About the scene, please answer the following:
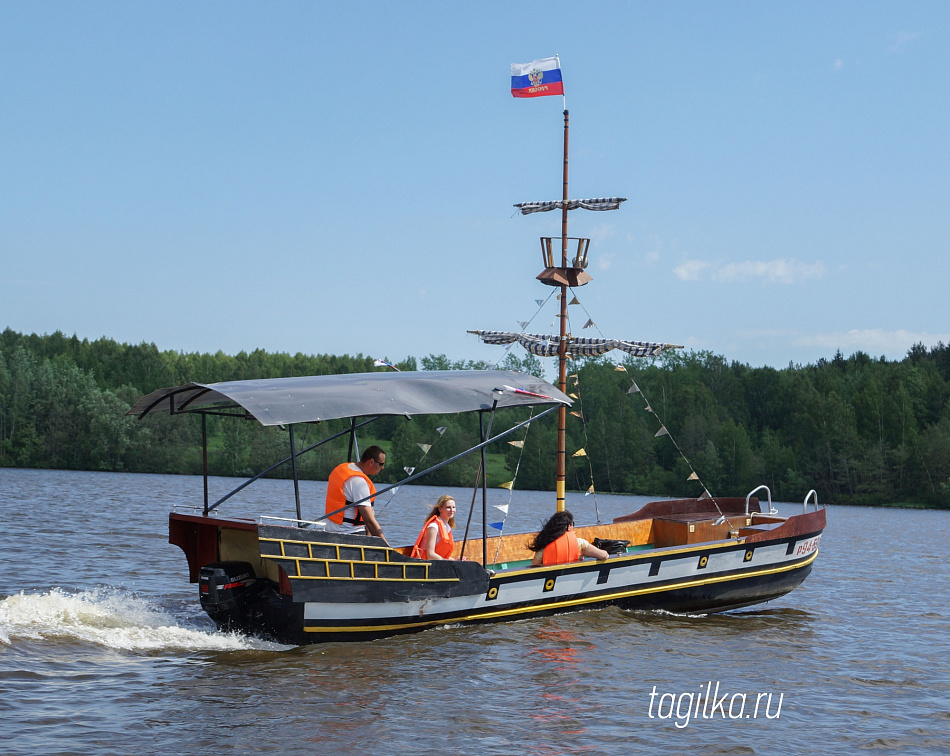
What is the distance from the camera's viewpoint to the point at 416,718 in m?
8.38

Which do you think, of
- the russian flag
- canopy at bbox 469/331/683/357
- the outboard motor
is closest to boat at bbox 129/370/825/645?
the outboard motor

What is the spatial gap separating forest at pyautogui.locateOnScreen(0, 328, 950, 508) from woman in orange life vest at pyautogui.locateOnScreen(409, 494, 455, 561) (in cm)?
6430

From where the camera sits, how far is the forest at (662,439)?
80.4 meters

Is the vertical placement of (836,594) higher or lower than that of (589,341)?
lower

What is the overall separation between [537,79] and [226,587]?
37.0 ft

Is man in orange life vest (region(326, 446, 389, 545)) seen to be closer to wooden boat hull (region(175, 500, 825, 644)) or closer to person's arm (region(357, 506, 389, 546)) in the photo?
person's arm (region(357, 506, 389, 546))

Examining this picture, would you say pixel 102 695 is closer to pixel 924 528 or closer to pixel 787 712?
pixel 787 712

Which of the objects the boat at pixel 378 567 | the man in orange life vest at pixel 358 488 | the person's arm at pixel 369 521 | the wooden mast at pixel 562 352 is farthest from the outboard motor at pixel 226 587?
the wooden mast at pixel 562 352

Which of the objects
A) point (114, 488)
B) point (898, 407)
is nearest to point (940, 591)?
point (114, 488)

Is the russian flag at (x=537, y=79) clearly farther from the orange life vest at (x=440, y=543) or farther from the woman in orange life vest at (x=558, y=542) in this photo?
the orange life vest at (x=440, y=543)

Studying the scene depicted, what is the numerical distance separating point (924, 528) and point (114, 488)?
4662 centimetres

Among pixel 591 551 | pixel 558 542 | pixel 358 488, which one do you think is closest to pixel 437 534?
pixel 358 488

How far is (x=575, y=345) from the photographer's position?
55.5ft

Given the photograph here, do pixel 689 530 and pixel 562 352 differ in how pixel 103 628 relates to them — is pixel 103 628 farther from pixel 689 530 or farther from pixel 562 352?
pixel 689 530
